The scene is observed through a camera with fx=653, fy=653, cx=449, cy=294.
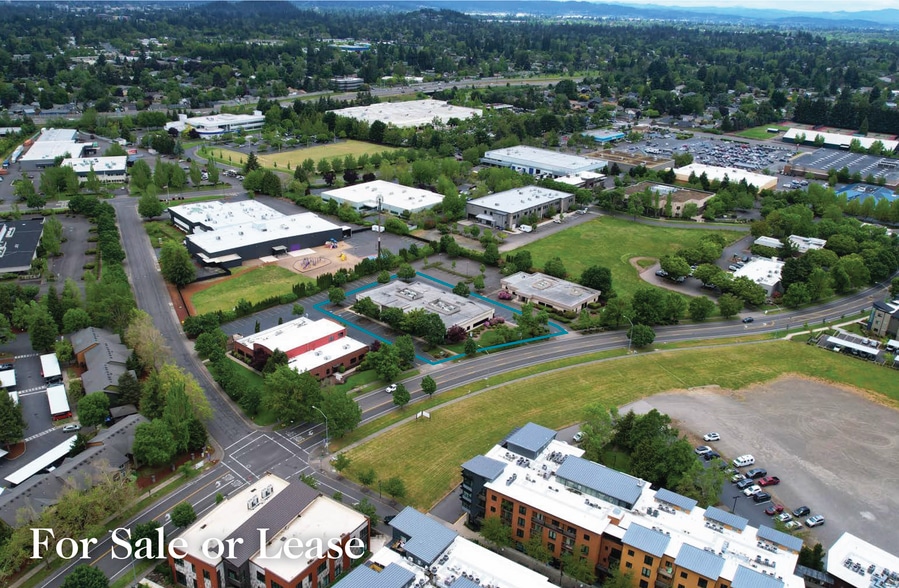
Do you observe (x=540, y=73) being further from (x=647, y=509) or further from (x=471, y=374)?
(x=647, y=509)

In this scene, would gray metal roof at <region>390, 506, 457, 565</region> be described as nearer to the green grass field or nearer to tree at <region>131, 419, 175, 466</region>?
tree at <region>131, 419, 175, 466</region>

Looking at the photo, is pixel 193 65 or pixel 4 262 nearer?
pixel 4 262

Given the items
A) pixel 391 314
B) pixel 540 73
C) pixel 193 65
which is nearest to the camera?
pixel 391 314

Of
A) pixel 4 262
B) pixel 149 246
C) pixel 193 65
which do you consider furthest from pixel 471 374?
pixel 193 65

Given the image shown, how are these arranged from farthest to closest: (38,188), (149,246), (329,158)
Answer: (329,158), (38,188), (149,246)

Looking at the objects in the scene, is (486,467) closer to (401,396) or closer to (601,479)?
(601,479)

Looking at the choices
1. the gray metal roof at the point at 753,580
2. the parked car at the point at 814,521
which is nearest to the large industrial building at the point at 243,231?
the parked car at the point at 814,521

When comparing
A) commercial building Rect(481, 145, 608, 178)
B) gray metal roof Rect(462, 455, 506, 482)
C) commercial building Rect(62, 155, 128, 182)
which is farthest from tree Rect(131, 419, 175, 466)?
commercial building Rect(481, 145, 608, 178)
